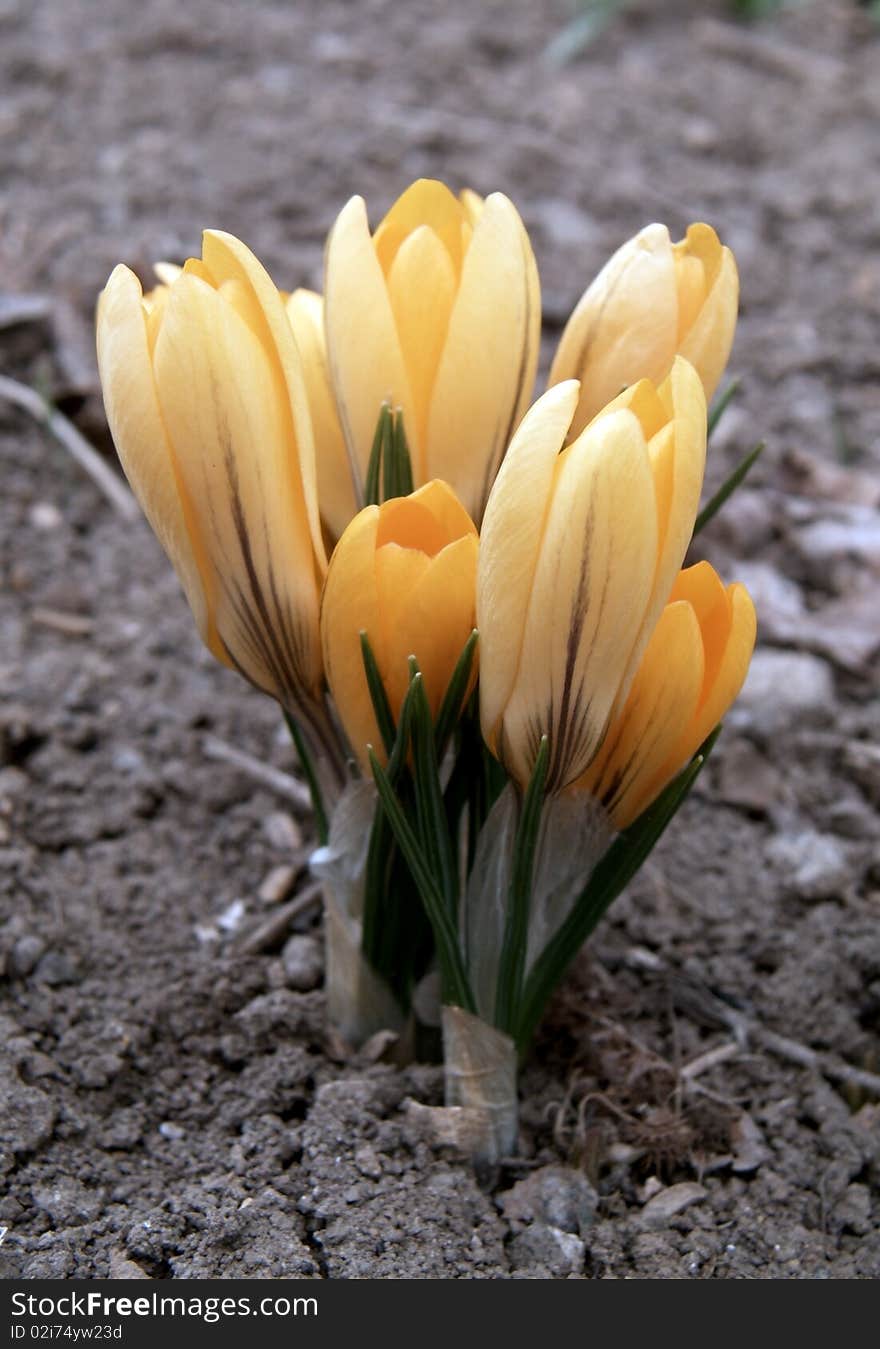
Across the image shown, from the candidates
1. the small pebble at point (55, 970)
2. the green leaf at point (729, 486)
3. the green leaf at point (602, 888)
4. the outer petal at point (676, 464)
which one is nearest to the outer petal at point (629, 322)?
the green leaf at point (729, 486)

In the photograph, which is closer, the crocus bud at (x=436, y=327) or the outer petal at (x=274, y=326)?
the outer petal at (x=274, y=326)

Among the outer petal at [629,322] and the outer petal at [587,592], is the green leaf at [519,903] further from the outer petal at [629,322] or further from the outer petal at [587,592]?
the outer petal at [629,322]

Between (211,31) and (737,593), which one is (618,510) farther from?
(211,31)

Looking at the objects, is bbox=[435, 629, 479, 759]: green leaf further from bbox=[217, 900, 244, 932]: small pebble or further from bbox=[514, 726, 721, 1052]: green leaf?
bbox=[217, 900, 244, 932]: small pebble

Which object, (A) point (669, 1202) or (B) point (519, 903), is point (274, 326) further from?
(A) point (669, 1202)

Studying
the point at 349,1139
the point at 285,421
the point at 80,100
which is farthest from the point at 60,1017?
the point at 80,100

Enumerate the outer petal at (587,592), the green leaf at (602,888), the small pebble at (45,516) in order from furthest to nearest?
the small pebble at (45,516) < the green leaf at (602,888) < the outer petal at (587,592)

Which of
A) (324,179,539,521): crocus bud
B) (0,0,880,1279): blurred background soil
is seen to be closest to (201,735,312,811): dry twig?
(0,0,880,1279): blurred background soil
